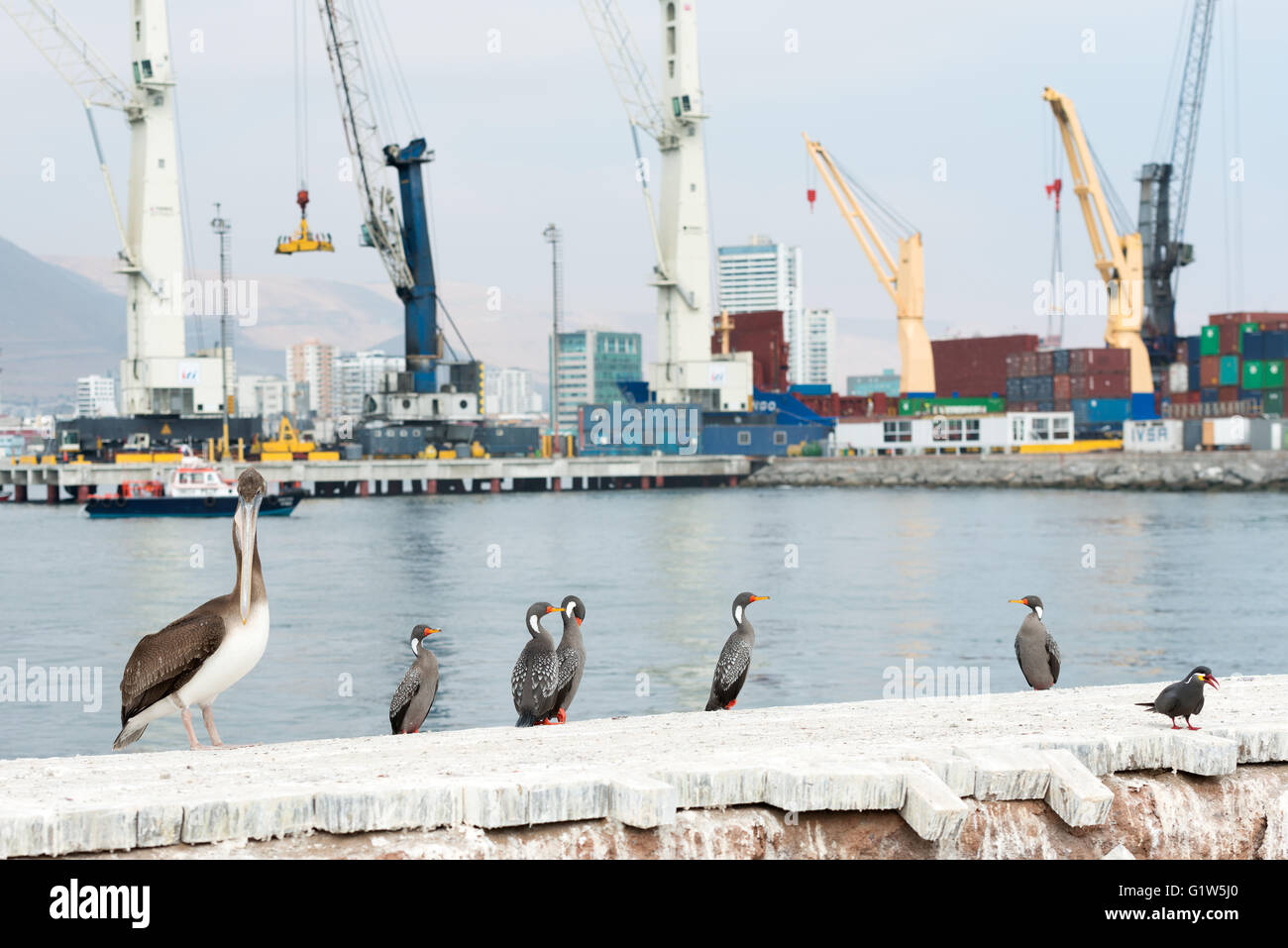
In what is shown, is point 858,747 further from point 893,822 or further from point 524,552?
A: point 524,552

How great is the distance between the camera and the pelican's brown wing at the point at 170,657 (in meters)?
10.6

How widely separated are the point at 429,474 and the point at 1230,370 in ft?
272

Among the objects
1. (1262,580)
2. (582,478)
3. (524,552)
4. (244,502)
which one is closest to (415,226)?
(582,478)

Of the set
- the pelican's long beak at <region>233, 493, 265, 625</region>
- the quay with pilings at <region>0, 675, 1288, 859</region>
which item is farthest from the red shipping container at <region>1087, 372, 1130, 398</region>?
the pelican's long beak at <region>233, 493, 265, 625</region>

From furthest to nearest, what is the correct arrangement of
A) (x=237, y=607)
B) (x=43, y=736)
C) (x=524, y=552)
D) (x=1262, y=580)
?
(x=524, y=552)
(x=1262, y=580)
(x=43, y=736)
(x=237, y=607)

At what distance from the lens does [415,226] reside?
123375 mm

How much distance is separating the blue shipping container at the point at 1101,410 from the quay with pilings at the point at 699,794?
463 ft

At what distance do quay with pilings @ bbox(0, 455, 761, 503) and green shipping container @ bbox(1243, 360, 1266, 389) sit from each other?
51406 mm

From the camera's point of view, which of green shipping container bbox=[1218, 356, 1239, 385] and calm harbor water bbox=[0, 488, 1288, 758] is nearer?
calm harbor water bbox=[0, 488, 1288, 758]

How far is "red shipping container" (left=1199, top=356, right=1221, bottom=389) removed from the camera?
152625 mm

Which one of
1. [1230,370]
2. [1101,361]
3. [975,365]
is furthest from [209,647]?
[975,365]

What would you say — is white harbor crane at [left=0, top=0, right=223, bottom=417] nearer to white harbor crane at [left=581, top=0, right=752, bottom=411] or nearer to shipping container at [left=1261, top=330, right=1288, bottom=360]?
white harbor crane at [left=581, top=0, right=752, bottom=411]

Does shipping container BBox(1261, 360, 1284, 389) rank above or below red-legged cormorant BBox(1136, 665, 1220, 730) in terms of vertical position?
above

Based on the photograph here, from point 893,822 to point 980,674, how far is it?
854 inches
